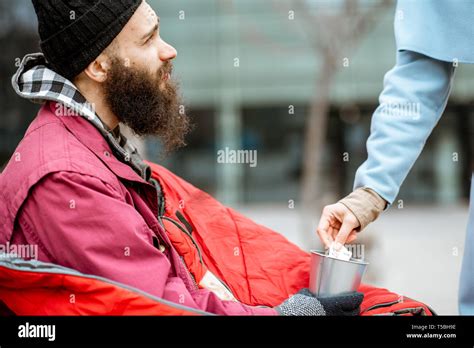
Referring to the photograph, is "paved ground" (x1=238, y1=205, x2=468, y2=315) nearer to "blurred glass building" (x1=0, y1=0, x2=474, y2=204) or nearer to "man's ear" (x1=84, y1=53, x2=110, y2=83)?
"blurred glass building" (x1=0, y1=0, x2=474, y2=204)

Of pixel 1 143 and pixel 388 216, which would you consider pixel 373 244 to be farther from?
pixel 1 143

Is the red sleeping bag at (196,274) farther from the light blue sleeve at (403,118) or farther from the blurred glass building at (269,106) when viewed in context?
the blurred glass building at (269,106)

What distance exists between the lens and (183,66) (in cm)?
1522

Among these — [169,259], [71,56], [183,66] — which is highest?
[183,66]

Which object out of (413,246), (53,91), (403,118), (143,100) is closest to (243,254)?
(143,100)

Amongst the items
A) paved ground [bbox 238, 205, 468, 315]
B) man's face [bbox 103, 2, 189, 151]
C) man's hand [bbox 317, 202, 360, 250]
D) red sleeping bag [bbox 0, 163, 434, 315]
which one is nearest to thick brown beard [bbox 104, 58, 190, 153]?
man's face [bbox 103, 2, 189, 151]

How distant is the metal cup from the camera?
2.44 meters

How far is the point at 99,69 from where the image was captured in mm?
2705

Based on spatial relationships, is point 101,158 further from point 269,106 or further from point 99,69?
point 269,106

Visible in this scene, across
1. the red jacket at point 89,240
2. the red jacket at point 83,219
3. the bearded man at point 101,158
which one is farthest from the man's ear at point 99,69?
the red jacket at point 83,219

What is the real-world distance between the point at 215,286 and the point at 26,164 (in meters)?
0.83

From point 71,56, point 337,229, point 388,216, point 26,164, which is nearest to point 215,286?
point 337,229

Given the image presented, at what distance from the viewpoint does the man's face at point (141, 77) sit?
2.71 m
